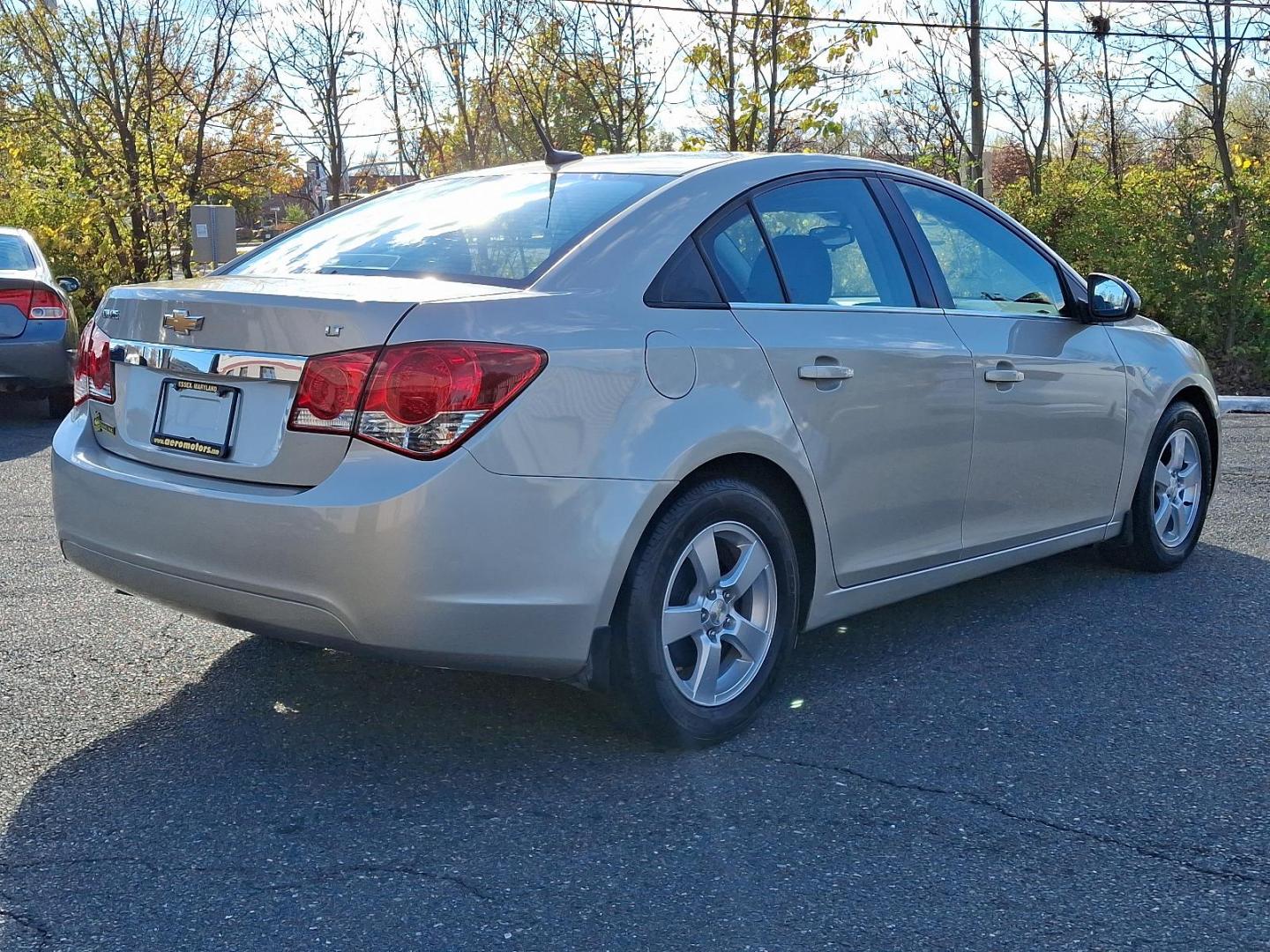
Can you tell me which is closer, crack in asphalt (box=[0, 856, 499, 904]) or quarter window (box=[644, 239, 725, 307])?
crack in asphalt (box=[0, 856, 499, 904])

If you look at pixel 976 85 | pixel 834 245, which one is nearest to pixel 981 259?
pixel 834 245

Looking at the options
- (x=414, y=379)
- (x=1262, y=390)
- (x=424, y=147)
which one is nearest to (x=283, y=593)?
(x=414, y=379)

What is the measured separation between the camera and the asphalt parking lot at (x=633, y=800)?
2.78m

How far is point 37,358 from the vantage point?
408 inches

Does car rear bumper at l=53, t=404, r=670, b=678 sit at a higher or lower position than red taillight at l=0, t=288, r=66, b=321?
lower

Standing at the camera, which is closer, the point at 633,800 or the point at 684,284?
the point at 633,800

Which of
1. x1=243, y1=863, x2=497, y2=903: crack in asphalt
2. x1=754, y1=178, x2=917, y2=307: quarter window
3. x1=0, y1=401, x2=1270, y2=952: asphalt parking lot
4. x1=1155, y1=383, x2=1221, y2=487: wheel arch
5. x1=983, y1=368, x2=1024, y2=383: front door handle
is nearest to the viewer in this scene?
x1=0, y1=401, x2=1270, y2=952: asphalt parking lot

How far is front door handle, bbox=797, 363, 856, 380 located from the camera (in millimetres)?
3879

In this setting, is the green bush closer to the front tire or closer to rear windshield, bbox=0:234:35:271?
rear windshield, bbox=0:234:35:271

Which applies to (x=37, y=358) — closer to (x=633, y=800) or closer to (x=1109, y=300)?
(x=1109, y=300)

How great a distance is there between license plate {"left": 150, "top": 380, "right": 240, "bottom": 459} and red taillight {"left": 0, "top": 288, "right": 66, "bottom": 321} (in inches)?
302

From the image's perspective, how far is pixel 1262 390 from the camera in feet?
41.2

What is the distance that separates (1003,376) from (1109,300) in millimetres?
805

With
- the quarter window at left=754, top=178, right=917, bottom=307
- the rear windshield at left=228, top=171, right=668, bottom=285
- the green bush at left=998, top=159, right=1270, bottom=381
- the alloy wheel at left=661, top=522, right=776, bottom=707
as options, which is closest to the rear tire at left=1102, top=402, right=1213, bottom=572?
the quarter window at left=754, top=178, right=917, bottom=307
